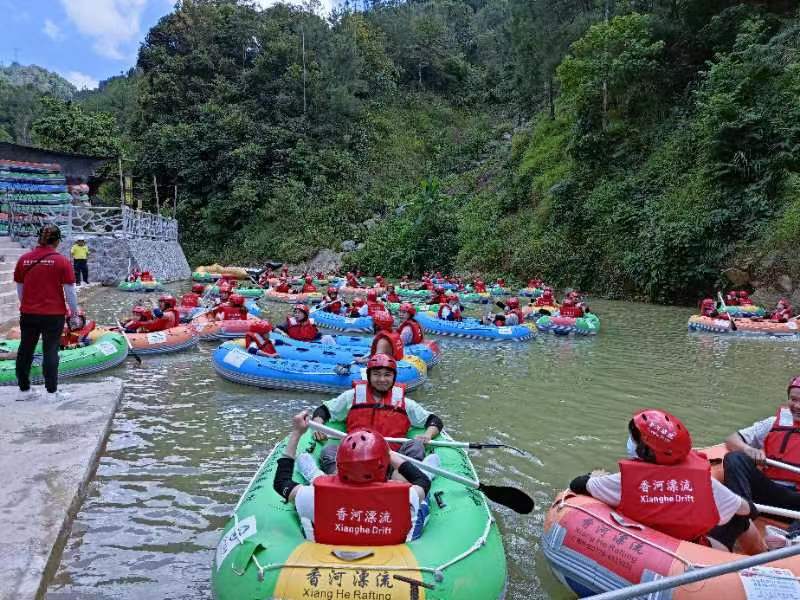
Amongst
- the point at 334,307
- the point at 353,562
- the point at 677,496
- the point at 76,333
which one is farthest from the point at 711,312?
the point at 353,562

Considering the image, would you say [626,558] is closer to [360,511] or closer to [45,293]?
[360,511]

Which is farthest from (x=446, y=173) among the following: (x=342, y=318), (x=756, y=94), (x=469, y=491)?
(x=469, y=491)

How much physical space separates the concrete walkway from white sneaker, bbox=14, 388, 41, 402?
0.07m

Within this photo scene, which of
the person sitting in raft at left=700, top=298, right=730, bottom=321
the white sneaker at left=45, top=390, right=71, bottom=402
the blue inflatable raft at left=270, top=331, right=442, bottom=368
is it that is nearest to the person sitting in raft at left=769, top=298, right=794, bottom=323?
the person sitting in raft at left=700, top=298, right=730, bottom=321

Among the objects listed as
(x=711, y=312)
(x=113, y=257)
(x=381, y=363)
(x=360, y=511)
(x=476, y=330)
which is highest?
(x=113, y=257)

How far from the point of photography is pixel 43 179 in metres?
22.0

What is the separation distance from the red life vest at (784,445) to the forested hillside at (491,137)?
1458 cm

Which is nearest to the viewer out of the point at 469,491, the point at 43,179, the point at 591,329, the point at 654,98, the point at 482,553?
the point at 482,553

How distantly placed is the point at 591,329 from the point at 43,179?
18539 mm

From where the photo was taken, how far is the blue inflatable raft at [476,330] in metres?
13.1

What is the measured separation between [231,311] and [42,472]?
779cm

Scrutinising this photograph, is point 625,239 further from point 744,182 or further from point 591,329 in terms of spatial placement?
point 591,329

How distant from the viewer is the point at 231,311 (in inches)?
491

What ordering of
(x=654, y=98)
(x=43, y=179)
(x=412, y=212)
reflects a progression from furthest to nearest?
(x=412, y=212)
(x=654, y=98)
(x=43, y=179)
